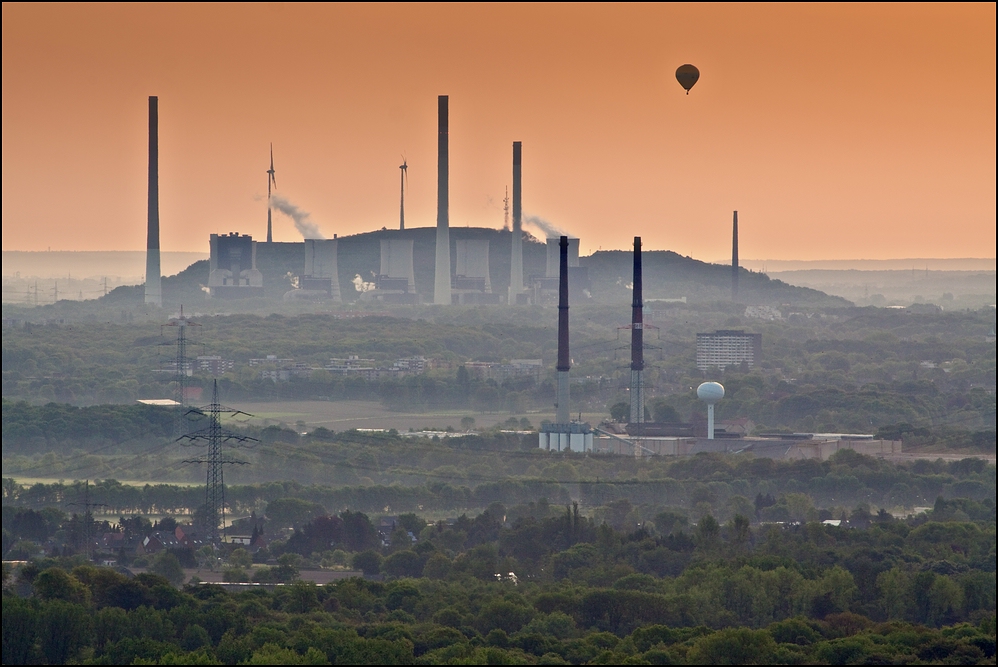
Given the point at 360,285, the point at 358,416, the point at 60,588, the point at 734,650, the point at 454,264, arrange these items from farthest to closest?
the point at 360,285 → the point at 454,264 → the point at 358,416 → the point at 60,588 → the point at 734,650

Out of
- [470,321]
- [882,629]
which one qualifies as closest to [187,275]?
[470,321]

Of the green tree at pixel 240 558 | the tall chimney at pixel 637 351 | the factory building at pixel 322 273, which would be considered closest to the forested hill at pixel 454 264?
the factory building at pixel 322 273

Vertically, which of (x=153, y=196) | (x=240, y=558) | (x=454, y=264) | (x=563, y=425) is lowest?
(x=240, y=558)

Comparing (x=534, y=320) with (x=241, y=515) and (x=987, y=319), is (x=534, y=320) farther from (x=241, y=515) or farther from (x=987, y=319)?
(x=241, y=515)

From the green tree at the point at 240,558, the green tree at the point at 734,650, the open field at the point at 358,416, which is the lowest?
the green tree at the point at 240,558

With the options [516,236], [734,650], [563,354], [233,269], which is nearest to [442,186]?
[516,236]

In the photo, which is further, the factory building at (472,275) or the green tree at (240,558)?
the factory building at (472,275)

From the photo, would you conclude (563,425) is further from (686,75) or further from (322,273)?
(322,273)

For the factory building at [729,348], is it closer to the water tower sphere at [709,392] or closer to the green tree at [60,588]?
the water tower sphere at [709,392]
